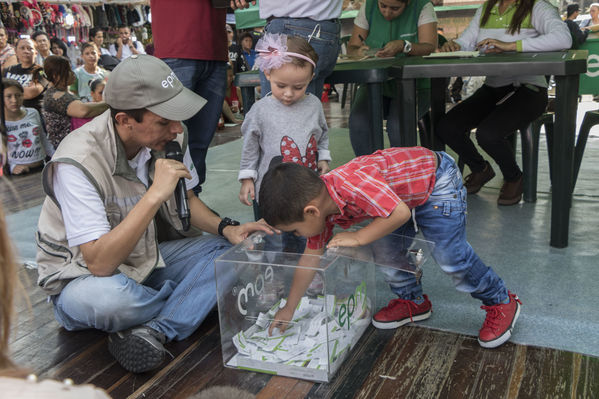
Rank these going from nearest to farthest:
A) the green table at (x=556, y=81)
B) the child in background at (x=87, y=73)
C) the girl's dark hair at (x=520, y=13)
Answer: the green table at (x=556, y=81)
the girl's dark hair at (x=520, y=13)
the child in background at (x=87, y=73)

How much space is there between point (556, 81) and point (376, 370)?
1.43 m

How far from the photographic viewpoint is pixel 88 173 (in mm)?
1713

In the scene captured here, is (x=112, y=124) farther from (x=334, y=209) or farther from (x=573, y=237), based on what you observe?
(x=573, y=237)

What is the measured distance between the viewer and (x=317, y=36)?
2.25 meters

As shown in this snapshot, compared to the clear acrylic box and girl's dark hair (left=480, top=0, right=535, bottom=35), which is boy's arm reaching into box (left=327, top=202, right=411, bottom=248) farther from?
girl's dark hair (left=480, top=0, right=535, bottom=35)

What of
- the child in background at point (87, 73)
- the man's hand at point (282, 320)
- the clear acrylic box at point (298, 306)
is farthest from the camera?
the child in background at point (87, 73)

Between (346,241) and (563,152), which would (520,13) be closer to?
(563,152)

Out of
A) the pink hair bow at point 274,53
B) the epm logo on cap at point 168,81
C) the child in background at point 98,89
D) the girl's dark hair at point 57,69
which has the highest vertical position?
the pink hair bow at point 274,53

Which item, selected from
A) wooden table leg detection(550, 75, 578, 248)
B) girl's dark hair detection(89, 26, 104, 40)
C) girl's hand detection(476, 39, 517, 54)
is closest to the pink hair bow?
wooden table leg detection(550, 75, 578, 248)

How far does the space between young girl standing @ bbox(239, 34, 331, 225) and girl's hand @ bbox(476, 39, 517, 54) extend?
40.9 inches

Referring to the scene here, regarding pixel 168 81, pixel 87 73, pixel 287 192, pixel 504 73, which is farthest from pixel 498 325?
pixel 87 73

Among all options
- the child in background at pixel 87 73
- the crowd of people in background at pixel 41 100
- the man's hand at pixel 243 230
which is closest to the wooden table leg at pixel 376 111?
the man's hand at pixel 243 230

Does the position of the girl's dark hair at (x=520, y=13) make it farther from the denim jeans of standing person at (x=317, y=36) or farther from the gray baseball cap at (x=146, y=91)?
the gray baseball cap at (x=146, y=91)

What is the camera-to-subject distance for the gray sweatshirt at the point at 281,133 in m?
2.23
